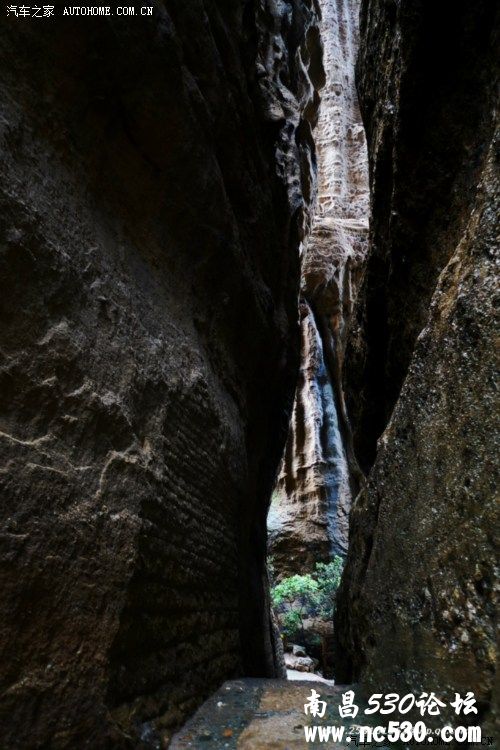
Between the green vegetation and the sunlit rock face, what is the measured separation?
155cm

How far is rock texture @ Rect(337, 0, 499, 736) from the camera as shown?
1.96m

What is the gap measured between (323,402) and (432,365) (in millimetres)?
14140

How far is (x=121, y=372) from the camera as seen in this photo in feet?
9.38

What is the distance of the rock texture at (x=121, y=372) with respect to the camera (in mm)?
2068

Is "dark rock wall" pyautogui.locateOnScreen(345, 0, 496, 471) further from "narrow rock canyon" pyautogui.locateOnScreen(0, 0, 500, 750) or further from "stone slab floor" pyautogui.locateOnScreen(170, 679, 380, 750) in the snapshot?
"stone slab floor" pyautogui.locateOnScreen(170, 679, 380, 750)

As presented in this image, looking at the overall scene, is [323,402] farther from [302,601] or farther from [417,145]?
[417,145]

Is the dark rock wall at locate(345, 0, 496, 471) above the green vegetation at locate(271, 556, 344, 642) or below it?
above

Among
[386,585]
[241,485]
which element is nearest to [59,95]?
[386,585]

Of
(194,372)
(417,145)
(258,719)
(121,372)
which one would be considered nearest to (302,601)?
(258,719)

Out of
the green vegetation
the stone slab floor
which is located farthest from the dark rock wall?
the green vegetation

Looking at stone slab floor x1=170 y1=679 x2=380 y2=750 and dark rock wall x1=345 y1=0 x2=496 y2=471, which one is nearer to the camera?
stone slab floor x1=170 y1=679 x2=380 y2=750

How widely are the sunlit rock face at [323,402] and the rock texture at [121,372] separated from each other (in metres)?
9.62

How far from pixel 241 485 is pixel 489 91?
424cm

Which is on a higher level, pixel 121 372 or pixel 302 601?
pixel 121 372
